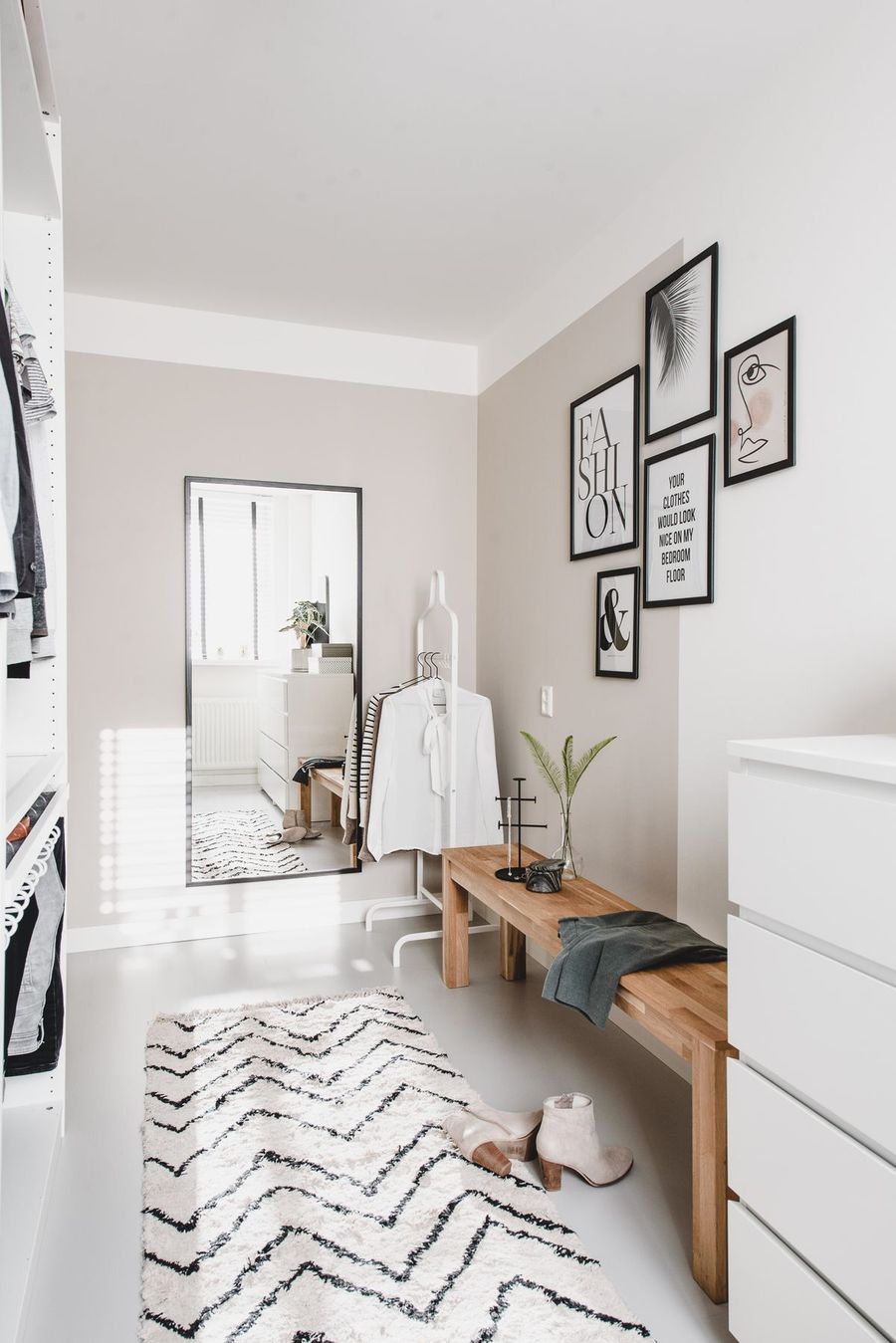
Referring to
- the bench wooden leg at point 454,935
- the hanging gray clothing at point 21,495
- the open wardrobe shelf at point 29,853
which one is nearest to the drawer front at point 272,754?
the bench wooden leg at point 454,935

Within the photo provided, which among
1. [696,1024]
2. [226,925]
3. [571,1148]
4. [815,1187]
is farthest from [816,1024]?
[226,925]

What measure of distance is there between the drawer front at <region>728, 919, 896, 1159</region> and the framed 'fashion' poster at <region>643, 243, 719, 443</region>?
1430 millimetres

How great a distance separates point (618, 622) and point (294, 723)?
1583mm

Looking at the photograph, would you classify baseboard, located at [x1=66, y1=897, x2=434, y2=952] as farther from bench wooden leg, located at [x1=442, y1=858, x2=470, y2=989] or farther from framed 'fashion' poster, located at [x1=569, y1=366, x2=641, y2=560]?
framed 'fashion' poster, located at [x1=569, y1=366, x2=641, y2=560]

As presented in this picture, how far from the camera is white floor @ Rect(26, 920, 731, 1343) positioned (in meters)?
1.60

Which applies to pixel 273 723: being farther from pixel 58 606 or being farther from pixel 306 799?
pixel 58 606

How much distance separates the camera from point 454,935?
9.88 feet

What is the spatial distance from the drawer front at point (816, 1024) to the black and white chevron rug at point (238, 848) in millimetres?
2559

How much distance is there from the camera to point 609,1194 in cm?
188

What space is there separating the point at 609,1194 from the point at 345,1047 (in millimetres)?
923

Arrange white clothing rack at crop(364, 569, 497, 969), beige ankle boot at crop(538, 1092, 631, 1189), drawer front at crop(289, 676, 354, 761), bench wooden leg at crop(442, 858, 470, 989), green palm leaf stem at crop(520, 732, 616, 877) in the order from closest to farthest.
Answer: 1. beige ankle boot at crop(538, 1092, 631, 1189)
2. green palm leaf stem at crop(520, 732, 616, 877)
3. bench wooden leg at crop(442, 858, 470, 989)
4. white clothing rack at crop(364, 569, 497, 969)
5. drawer front at crop(289, 676, 354, 761)

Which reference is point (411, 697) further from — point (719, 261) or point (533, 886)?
point (719, 261)

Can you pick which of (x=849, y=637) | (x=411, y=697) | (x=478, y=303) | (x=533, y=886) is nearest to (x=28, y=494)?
(x=849, y=637)

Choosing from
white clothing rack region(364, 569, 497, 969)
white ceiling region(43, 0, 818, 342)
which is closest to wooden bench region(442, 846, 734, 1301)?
white clothing rack region(364, 569, 497, 969)
